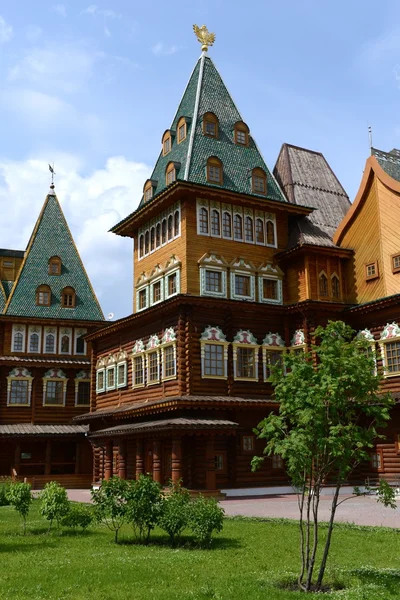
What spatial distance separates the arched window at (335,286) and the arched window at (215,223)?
6.31m

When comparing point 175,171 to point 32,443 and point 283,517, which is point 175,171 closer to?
point 283,517

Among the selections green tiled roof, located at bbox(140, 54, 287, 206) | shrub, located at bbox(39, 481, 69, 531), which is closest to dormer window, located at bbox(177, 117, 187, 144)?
green tiled roof, located at bbox(140, 54, 287, 206)

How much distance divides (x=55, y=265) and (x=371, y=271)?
83.2 ft

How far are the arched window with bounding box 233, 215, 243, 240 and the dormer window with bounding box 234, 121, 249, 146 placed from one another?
198 inches

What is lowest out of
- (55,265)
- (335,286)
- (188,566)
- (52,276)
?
(188,566)

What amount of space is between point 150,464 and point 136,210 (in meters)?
13.2

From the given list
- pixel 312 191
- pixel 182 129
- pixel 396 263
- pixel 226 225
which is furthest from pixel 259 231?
pixel 396 263

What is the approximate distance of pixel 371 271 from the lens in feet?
104

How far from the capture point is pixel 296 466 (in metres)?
10.2

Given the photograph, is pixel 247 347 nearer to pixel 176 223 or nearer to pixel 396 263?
pixel 176 223

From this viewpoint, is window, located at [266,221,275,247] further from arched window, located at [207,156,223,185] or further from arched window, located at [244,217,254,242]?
arched window, located at [207,156,223,185]

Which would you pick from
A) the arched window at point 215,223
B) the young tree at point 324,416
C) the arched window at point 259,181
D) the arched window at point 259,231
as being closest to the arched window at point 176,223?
the arched window at point 215,223

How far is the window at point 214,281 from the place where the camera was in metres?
31.1

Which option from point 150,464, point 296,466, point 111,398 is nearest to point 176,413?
point 150,464
